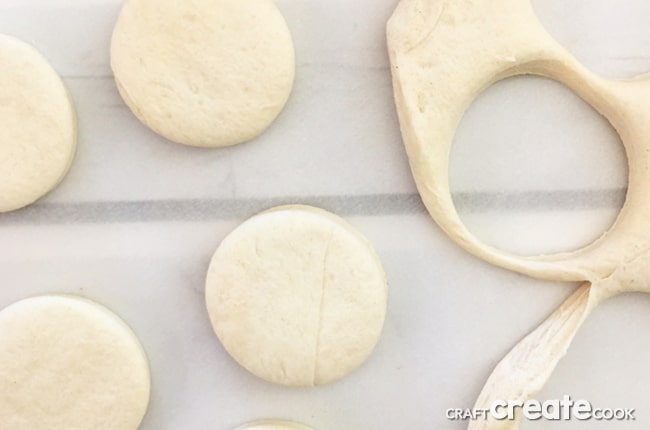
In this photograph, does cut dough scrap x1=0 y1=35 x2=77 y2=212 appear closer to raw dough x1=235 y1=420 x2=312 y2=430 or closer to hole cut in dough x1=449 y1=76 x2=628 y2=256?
raw dough x1=235 y1=420 x2=312 y2=430

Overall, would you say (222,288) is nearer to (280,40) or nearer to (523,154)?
(280,40)

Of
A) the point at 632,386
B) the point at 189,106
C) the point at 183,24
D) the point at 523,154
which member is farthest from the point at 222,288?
the point at 632,386

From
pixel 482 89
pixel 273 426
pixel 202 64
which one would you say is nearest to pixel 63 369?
pixel 273 426

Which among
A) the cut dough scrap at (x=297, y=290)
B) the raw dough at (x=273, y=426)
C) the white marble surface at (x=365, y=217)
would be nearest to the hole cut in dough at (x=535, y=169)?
the white marble surface at (x=365, y=217)

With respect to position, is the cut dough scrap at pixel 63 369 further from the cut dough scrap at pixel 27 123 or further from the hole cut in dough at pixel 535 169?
the hole cut in dough at pixel 535 169

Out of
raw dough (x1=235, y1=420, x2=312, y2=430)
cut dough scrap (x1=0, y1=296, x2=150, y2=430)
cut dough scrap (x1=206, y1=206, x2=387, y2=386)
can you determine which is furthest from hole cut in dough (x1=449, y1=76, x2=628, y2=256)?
cut dough scrap (x1=0, y1=296, x2=150, y2=430)

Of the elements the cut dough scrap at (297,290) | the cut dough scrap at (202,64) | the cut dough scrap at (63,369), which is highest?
the cut dough scrap at (202,64)
